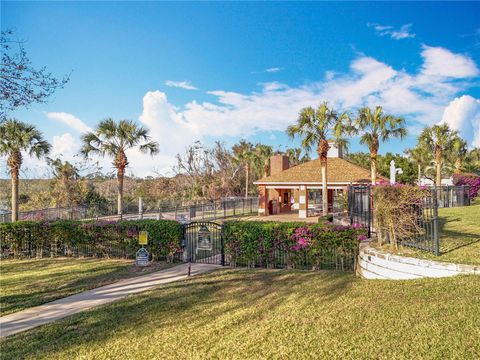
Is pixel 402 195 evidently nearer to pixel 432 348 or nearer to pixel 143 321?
pixel 432 348

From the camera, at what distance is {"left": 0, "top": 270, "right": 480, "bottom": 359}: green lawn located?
413cm

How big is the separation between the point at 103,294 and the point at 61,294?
103 centimetres

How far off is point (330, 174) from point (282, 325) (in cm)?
2411

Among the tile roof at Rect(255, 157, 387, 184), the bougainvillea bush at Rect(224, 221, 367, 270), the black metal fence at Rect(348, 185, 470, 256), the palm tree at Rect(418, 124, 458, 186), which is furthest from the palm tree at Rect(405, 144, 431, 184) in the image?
the bougainvillea bush at Rect(224, 221, 367, 270)

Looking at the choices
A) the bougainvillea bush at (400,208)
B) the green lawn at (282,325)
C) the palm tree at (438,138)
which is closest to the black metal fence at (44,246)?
the green lawn at (282,325)

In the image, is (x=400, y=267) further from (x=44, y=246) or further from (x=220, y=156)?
(x=220, y=156)

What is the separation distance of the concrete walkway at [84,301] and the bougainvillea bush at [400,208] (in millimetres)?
4773

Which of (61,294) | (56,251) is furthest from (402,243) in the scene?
(56,251)

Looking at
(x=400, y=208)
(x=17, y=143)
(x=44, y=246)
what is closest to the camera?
(x=400, y=208)

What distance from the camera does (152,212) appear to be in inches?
1097

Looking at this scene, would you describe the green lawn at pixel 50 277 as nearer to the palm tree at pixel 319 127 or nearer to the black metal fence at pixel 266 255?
the black metal fence at pixel 266 255

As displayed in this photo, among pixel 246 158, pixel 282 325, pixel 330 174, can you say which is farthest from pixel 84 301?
pixel 246 158

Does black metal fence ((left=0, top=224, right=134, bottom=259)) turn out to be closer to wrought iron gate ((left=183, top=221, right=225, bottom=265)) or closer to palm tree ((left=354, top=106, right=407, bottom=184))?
wrought iron gate ((left=183, top=221, right=225, bottom=265))

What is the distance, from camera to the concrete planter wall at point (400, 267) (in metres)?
6.37
